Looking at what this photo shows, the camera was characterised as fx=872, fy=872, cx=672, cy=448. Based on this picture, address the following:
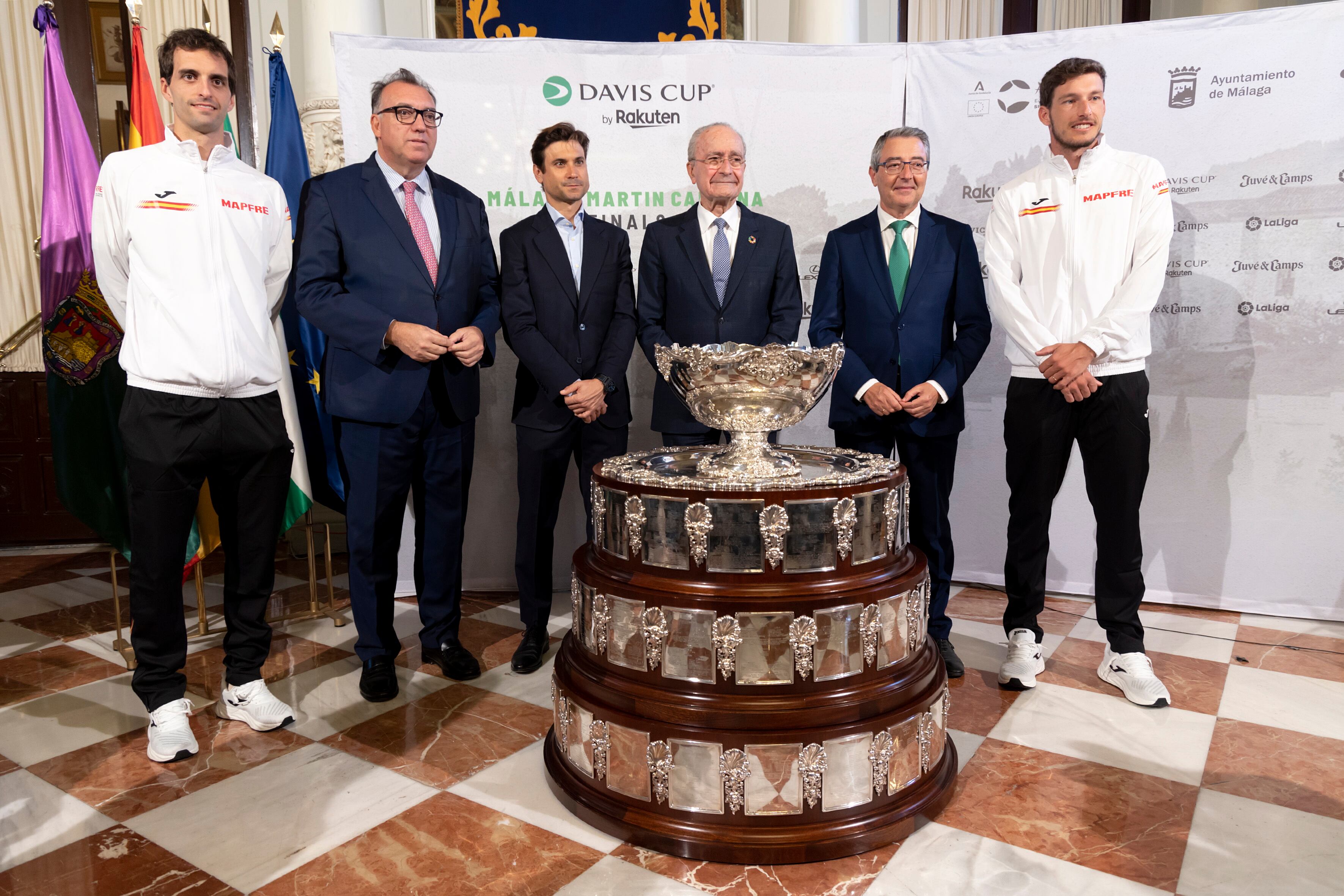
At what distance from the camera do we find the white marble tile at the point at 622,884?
1.63m

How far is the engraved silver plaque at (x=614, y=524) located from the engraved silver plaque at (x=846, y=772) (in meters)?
0.58

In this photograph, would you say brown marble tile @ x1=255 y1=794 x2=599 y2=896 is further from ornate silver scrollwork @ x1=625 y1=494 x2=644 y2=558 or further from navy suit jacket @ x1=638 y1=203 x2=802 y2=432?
navy suit jacket @ x1=638 y1=203 x2=802 y2=432

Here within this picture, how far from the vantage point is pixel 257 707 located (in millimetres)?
Result: 2385

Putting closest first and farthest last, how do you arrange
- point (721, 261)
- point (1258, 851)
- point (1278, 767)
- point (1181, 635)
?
point (1258, 851) → point (1278, 767) → point (721, 261) → point (1181, 635)

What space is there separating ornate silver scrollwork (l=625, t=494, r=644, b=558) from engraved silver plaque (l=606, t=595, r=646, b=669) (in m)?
0.11

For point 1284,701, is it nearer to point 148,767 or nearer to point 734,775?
point 734,775

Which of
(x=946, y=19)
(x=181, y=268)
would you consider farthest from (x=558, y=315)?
(x=946, y=19)

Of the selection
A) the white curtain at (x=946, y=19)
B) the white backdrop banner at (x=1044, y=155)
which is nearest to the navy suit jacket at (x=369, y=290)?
the white backdrop banner at (x=1044, y=155)

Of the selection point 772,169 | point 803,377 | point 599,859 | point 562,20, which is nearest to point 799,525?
point 803,377

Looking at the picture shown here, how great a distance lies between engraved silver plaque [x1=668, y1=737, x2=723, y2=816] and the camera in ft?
5.68

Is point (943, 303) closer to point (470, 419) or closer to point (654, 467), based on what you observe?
point (654, 467)

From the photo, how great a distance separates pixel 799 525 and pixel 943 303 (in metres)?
1.27

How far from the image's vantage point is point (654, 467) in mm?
1995

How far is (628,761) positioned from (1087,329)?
1.77m
